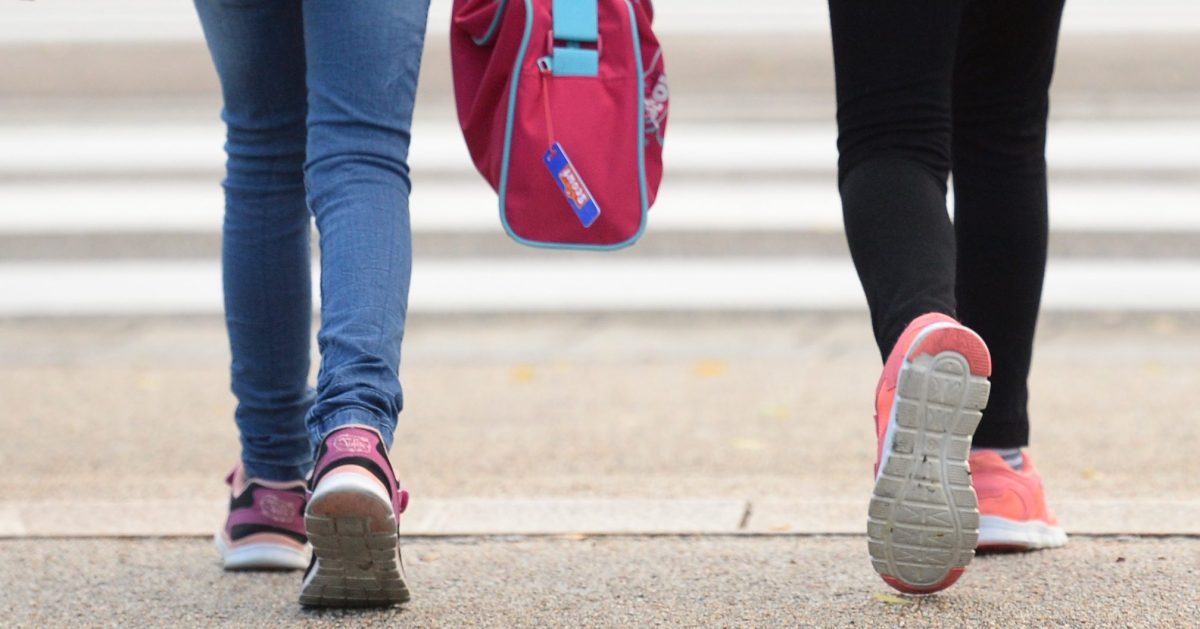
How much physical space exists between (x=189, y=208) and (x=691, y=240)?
2.12 metres

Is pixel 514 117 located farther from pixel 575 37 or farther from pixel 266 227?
pixel 266 227

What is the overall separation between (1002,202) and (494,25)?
80cm

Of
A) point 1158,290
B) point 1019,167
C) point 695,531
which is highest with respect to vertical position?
point 1019,167

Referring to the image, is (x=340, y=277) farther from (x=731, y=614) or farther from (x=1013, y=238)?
(x=1013, y=238)

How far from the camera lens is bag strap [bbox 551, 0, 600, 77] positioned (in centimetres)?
194

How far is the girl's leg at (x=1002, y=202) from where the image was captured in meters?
2.17

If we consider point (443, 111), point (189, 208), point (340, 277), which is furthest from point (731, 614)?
point (443, 111)

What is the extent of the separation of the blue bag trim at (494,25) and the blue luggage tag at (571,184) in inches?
6.9

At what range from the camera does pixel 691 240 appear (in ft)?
20.9

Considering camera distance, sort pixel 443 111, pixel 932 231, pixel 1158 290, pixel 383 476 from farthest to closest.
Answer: pixel 443 111
pixel 1158 290
pixel 932 231
pixel 383 476

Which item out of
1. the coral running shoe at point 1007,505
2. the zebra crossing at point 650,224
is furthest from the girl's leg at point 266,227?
the zebra crossing at point 650,224

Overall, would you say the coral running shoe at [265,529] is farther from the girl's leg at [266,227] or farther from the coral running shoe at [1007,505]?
the coral running shoe at [1007,505]

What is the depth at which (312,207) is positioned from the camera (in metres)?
1.92

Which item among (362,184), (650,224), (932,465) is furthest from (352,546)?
(650,224)
